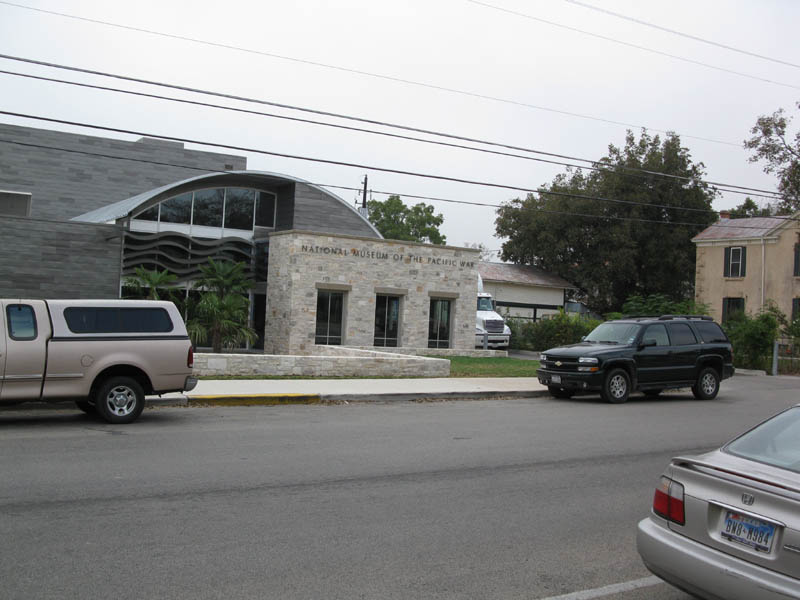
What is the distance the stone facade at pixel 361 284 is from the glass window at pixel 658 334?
49.1 feet

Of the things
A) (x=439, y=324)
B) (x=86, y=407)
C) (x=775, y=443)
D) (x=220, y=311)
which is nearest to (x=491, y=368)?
(x=439, y=324)

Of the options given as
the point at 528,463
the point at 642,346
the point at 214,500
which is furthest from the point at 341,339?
the point at 214,500

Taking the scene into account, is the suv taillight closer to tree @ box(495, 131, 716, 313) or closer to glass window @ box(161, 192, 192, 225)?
glass window @ box(161, 192, 192, 225)

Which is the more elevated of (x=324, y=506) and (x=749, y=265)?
(x=749, y=265)

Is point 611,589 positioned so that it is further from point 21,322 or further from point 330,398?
point 330,398

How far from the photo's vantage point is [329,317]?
31.4 meters

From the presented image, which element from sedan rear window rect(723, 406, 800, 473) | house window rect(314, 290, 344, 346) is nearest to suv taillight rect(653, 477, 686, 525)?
sedan rear window rect(723, 406, 800, 473)

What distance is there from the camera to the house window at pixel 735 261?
4212cm

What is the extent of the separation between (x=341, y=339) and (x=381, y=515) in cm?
2467

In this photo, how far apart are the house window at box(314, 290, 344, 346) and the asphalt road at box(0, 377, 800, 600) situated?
1767 centimetres

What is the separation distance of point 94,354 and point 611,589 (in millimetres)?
9068

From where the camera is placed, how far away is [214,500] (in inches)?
289

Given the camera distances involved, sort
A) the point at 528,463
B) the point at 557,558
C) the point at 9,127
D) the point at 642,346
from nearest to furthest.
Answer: the point at 557,558 < the point at 528,463 < the point at 642,346 < the point at 9,127

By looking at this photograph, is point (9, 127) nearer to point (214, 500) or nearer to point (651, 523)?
point (214, 500)
